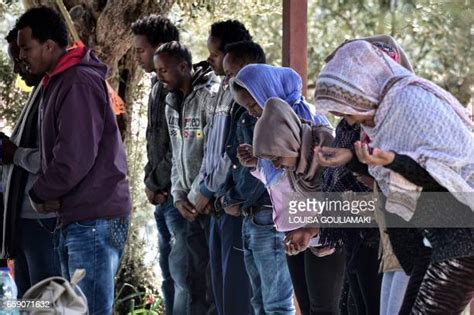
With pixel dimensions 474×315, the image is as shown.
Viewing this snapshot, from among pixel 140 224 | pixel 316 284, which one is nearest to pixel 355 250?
pixel 316 284

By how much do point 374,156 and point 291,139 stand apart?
1026 mm

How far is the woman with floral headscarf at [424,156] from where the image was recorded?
3811 millimetres

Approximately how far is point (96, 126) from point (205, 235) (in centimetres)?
131

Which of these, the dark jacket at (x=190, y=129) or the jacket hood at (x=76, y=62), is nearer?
the jacket hood at (x=76, y=62)

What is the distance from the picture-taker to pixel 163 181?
6.34m

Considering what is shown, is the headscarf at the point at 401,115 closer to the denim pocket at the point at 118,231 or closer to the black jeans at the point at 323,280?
the black jeans at the point at 323,280

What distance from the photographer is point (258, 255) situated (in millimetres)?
5344

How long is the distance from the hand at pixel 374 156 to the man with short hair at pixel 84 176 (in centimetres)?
148

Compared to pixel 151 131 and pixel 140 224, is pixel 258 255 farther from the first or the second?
pixel 140 224

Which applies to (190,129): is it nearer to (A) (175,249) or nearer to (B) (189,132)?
(B) (189,132)

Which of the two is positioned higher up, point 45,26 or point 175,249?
point 45,26

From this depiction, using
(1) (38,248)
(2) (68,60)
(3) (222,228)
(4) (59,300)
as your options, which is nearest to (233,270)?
(3) (222,228)

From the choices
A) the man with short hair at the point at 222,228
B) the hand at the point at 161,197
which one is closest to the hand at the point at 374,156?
the man with short hair at the point at 222,228

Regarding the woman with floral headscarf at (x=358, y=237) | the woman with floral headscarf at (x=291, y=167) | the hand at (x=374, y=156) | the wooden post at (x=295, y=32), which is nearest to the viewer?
the hand at (x=374, y=156)
